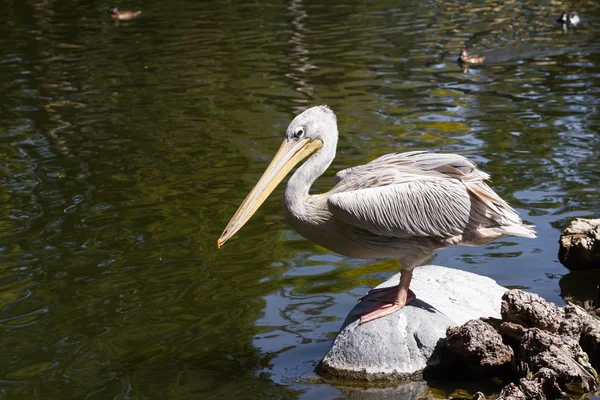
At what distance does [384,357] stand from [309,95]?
7.00m

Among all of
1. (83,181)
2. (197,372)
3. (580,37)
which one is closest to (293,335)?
(197,372)

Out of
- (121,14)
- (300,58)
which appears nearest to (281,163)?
(300,58)

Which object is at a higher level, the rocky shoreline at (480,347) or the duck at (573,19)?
the rocky shoreline at (480,347)

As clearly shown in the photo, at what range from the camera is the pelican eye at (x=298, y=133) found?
491 centimetres

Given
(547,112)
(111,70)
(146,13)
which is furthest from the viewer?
(146,13)

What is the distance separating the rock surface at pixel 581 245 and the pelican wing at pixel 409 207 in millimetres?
1360

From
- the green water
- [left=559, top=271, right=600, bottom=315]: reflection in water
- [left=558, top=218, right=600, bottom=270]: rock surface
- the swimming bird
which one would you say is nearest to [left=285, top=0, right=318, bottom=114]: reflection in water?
the green water

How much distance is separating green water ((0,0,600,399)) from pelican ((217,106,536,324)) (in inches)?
29.1

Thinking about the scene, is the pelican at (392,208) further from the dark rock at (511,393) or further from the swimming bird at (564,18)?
the swimming bird at (564,18)

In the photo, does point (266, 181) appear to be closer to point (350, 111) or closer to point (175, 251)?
point (175, 251)

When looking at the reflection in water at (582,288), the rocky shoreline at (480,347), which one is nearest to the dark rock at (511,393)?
the rocky shoreline at (480,347)

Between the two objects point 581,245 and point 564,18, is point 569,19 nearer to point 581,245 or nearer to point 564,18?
point 564,18

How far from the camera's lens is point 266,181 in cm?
495

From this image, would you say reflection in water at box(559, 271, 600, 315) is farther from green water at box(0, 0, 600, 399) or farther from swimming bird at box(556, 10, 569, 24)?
swimming bird at box(556, 10, 569, 24)
